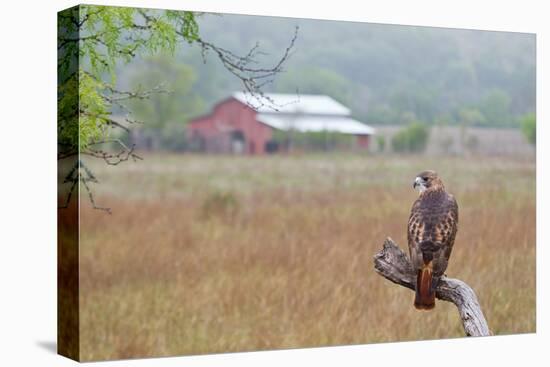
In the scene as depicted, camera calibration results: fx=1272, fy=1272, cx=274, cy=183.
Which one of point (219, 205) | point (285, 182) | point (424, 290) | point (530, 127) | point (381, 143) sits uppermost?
point (530, 127)

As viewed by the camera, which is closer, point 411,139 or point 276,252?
point 276,252

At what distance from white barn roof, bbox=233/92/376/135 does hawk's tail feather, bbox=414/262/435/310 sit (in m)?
1.62

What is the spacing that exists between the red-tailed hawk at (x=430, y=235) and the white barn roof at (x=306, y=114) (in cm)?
82

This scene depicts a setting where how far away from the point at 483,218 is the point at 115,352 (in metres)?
3.73

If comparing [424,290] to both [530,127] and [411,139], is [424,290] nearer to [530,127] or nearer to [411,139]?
[411,139]

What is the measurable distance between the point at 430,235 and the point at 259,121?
5.60ft

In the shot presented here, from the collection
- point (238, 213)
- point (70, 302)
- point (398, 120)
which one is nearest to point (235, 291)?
point (238, 213)

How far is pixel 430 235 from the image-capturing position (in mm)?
10117

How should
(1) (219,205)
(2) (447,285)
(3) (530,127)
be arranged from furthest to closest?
(3) (530,127)
(1) (219,205)
(2) (447,285)

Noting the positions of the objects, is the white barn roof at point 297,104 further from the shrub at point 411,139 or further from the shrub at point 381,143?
the shrub at point 411,139

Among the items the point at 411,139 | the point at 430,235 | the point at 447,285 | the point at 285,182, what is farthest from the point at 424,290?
the point at 411,139

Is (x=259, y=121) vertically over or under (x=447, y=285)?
over

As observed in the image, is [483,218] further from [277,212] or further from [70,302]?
[70,302]

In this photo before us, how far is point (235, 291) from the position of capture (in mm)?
10328
